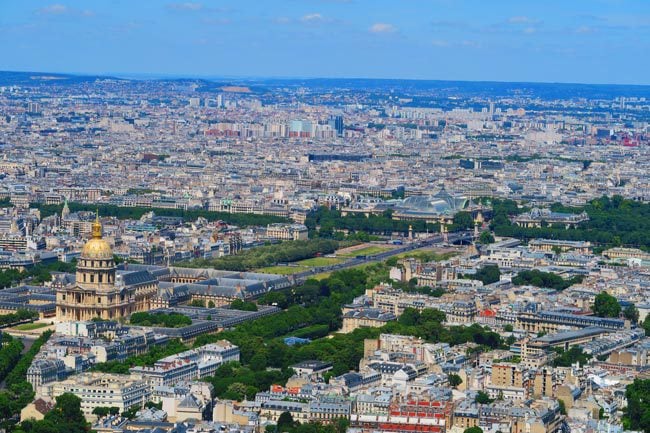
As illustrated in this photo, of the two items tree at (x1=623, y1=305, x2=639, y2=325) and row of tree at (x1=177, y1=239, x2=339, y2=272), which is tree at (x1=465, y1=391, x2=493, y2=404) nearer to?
tree at (x1=623, y1=305, x2=639, y2=325)

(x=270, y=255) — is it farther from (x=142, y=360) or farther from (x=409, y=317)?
(x=142, y=360)

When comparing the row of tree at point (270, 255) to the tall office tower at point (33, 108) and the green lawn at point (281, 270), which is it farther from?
the tall office tower at point (33, 108)

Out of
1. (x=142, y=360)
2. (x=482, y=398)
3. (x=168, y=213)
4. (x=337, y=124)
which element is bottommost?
(x=337, y=124)

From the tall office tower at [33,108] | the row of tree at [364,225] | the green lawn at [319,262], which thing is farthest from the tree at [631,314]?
the tall office tower at [33,108]

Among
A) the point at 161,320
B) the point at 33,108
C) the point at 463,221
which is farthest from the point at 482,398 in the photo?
the point at 33,108

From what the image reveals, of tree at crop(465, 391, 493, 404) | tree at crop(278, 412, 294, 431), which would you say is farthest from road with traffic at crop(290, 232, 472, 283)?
tree at crop(278, 412, 294, 431)

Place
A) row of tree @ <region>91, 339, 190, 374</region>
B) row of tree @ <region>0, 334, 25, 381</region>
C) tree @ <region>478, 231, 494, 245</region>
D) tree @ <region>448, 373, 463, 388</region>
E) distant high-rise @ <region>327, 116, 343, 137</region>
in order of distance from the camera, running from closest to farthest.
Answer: tree @ <region>448, 373, 463, 388</region>
row of tree @ <region>91, 339, 190, 374</region>
row of tree @ <region>0, 334, 25, 381</region>
tree @ <region>478, 231, 494, 245</region>
distant high-rise @ <region>327, 116, 343, 137</region>

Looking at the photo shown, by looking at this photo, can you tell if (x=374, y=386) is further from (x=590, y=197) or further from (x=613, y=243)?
(x=590, y=197)
